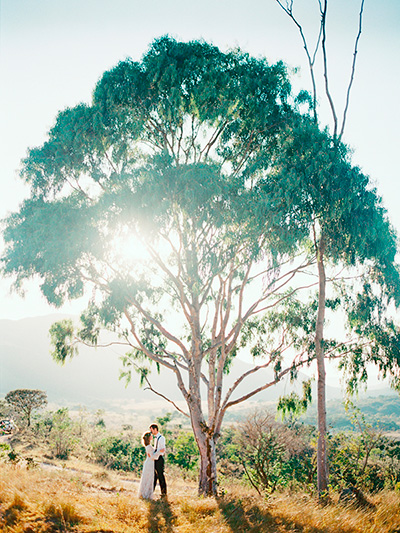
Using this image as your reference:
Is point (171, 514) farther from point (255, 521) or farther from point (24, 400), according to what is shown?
point (24, 400)

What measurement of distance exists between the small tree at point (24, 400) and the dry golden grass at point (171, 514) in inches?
896

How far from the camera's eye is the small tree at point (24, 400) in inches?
1056

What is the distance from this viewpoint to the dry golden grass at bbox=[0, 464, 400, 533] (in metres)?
4.94

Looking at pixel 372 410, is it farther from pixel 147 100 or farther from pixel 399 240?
pixel 147 100

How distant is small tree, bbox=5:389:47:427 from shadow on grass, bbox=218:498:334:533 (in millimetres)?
24074

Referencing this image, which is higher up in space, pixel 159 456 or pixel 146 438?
pixel 146 438

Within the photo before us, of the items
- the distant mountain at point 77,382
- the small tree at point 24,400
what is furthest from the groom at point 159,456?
the distant mountain at point 77,382

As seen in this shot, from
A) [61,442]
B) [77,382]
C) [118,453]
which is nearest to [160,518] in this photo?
[61,442]

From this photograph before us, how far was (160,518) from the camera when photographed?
572 centimetres

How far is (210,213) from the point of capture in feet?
28.3

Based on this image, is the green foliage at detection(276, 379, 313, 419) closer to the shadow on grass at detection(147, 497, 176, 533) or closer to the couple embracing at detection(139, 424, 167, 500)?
the couple embracing at detection(139, 424, 167, 500)

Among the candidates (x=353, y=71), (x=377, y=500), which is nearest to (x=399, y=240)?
(x=353, y=71)

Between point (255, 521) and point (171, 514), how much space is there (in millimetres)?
1397

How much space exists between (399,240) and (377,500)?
6.99 m
